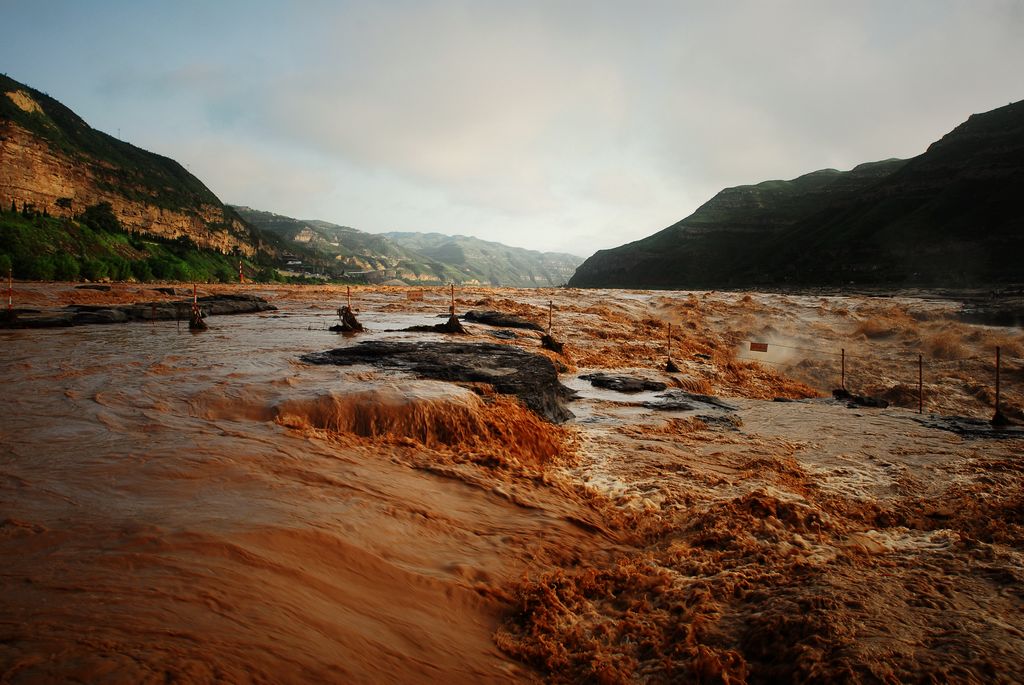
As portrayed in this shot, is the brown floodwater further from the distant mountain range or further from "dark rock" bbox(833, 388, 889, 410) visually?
the distant mountain range

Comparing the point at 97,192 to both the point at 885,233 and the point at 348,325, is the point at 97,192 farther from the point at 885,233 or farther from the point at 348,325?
the point at 885,233

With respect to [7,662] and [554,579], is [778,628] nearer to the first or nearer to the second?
[554,579]

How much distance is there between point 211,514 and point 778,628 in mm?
4788

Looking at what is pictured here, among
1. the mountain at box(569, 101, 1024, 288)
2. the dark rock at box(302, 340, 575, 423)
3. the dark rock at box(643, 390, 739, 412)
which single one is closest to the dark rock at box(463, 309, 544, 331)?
the dark rock at box(302, 340, 575, 423)

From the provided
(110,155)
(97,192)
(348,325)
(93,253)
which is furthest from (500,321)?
(110,155)

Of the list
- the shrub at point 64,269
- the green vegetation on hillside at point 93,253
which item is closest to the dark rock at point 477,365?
the green vegetation on hillside at point 93,253

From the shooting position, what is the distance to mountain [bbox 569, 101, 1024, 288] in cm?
7156

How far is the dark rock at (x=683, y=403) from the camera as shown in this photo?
12500 millimetres

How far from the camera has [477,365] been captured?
37.7 ft

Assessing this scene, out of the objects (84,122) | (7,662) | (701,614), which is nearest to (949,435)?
(701,614)

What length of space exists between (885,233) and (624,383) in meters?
97.5

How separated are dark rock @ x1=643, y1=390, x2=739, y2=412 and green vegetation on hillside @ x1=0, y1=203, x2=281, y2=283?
6085 cm

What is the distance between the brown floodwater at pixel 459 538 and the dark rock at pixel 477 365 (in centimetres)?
74

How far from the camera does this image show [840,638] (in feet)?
11.0
